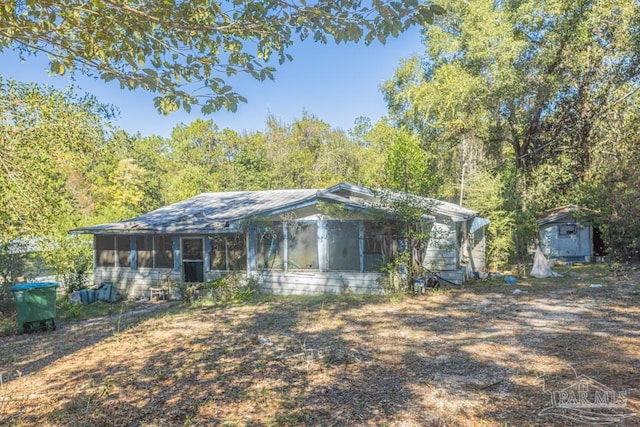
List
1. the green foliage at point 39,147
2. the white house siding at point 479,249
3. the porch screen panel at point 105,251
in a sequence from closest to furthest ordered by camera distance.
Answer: the green foliage at point 39,147 → the porch screen panel at point 105,251 → the white house siding at point 479,249

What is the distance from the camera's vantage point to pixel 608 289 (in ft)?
39.0

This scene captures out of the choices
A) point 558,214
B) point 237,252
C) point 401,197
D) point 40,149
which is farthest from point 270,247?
point 558,214

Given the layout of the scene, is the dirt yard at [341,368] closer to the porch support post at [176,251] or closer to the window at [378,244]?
the window at [378,244]

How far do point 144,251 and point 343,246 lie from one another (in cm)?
777

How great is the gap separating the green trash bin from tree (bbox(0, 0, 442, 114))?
6606 millimetres

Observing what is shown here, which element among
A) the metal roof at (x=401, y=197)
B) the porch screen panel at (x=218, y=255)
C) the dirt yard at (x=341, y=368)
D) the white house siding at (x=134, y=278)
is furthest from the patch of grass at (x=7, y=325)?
the metal roof at (x=401, y=197)

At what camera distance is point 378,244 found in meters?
12.7

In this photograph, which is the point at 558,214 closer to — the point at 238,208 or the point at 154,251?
the point at 238,208

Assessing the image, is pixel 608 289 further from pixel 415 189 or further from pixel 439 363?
pixel 439 363

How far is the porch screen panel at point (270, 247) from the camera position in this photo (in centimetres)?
1348

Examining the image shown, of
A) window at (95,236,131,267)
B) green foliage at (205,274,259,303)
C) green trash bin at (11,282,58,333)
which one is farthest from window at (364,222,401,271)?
window at (95,236,131,267)

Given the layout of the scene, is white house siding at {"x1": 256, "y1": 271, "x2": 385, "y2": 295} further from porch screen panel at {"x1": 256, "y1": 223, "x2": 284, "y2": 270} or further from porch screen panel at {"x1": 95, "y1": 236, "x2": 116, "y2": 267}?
porch screen panel at {"x1": 95, "y1": 236, "x2": 116, "y2": 267}

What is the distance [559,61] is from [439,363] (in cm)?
1929

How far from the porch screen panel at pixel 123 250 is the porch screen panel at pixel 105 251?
264mm
